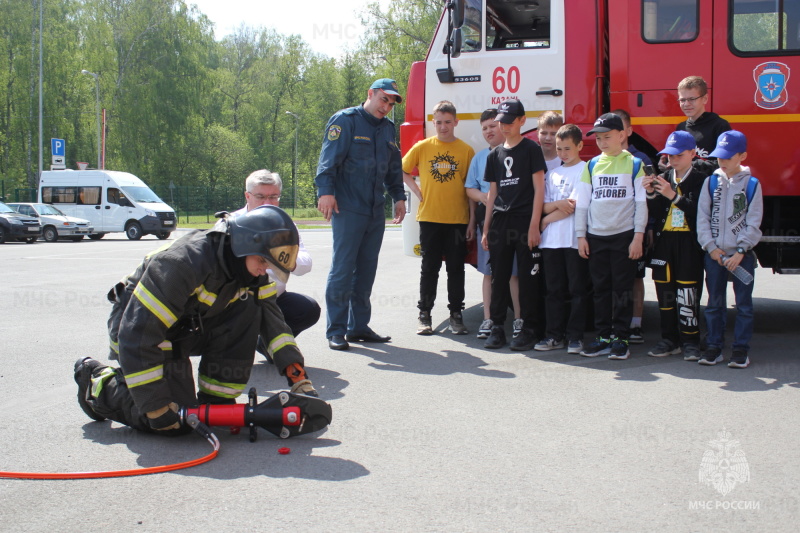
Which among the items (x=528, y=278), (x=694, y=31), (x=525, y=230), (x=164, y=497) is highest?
(x=694, y=31)

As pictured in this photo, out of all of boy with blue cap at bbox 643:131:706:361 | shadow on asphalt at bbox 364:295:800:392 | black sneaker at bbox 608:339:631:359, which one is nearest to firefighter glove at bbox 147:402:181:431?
shadow on asphalt at bbox 364:295:800:392

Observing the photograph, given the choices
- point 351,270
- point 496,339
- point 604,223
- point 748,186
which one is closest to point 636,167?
point 604,223

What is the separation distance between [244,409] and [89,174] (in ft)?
90.9

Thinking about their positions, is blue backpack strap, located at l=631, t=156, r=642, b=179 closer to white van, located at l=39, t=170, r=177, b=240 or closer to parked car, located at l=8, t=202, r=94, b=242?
parked car, located at l=8, t=202, r=94, b=242

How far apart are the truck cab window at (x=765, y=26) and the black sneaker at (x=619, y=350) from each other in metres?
2.79

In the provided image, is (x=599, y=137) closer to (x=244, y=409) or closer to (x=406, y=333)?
(x=406, y=333)

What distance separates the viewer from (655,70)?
22.8 feet

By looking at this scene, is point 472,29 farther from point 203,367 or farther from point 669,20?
point 203,367

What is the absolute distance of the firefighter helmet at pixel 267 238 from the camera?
3.69 meters

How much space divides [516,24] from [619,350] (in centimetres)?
361

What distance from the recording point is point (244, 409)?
4.09m

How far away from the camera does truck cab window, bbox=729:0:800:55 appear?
6688mm

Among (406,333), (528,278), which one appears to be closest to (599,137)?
(528,278)

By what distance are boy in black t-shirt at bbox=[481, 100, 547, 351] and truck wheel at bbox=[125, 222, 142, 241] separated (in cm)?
2362
